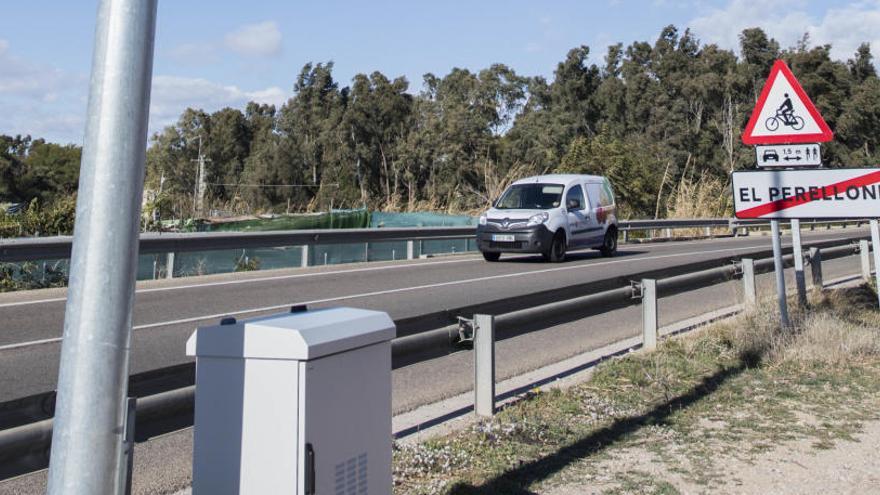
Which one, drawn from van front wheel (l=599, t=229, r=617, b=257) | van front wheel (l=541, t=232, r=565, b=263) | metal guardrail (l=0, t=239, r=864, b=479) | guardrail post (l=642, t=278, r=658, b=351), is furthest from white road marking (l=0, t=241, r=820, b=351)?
guardrail post (l=642, t=278, r=658, b=351)

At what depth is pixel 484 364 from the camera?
5.34 meters

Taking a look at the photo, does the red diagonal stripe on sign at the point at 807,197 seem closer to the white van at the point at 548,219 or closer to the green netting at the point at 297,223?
the white van at the point at 548,219

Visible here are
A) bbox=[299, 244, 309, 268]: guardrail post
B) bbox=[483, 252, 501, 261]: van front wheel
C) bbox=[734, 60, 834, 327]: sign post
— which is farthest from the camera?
bbox=[483, 252, 501, 261]: van front wheel

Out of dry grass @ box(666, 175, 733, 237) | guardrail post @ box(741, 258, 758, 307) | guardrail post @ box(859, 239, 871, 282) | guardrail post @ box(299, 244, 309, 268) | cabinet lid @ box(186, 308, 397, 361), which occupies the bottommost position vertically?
cabinet lid @ box(186, 308, 397, 361)

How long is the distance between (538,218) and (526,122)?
164 feet

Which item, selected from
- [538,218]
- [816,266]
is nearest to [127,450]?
[816,266]

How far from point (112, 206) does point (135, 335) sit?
271 inches

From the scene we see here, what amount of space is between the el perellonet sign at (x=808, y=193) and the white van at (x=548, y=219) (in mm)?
9825

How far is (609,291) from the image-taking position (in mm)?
7109

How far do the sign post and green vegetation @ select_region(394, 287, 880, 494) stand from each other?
2.96 feet

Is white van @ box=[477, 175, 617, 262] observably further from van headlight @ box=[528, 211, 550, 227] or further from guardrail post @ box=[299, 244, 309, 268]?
guardrail post @ box=[299, 244, 309, 268]

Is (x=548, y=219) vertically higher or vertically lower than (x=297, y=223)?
lower

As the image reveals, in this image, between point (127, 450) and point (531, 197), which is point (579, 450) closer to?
point (127, 450)

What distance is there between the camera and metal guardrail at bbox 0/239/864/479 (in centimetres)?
271
